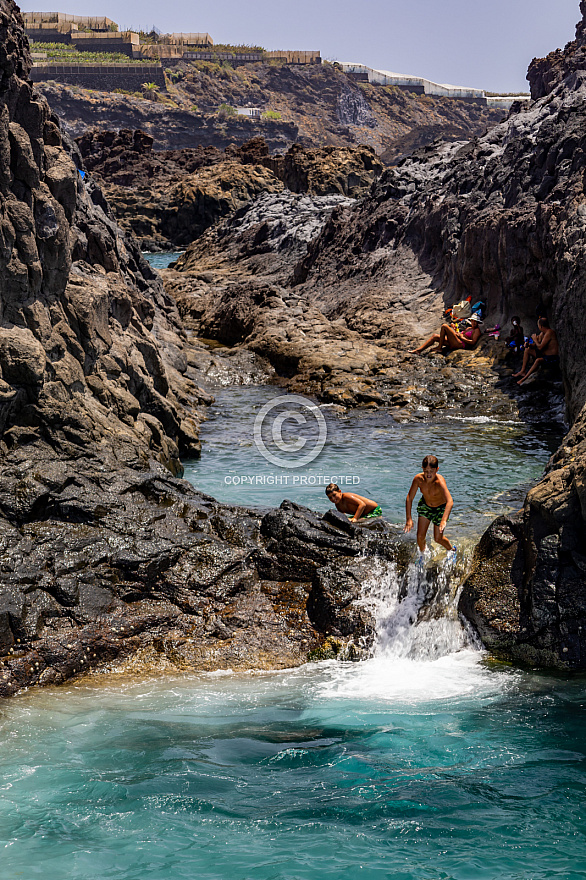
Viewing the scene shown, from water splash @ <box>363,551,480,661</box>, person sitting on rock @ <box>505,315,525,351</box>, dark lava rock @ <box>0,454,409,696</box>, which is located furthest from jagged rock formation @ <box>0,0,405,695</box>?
person sitting on rock @ <box>505,315,525,351</box>

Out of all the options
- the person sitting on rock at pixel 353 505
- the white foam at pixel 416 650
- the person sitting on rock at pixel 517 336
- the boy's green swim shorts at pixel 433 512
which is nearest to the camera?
the white foam at pixel 416 650

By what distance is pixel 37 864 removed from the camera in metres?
4.59

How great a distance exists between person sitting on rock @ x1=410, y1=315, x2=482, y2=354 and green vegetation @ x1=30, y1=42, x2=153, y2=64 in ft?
473

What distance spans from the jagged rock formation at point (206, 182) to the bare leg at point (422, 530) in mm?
43475

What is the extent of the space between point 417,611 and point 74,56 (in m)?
162

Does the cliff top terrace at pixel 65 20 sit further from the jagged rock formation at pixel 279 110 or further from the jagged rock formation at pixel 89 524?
the jagged rock formation at pixel 89 524

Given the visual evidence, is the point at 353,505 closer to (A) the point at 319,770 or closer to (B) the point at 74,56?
(A) the point at 319,770

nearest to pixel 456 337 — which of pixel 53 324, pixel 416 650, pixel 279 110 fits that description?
pixel 53 324

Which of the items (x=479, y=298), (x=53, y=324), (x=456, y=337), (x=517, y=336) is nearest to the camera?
(x=53, y=324)

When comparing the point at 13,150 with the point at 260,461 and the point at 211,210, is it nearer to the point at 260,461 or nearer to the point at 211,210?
the point at 260,461

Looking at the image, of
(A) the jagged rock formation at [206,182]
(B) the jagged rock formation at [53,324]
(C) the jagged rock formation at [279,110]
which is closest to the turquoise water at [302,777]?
(B) the jagged rock formation at [53,324]

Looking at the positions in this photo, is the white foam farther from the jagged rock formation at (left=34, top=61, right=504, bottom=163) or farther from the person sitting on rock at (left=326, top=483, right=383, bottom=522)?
the jagged rock formation at (left=34, top=61, right=504, bottom=163)
